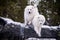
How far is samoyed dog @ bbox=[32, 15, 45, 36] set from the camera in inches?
93.1

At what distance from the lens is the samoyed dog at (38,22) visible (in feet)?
7.76

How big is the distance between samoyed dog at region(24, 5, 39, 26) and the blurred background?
71 mm

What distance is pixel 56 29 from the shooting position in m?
2.46

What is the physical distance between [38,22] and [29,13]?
0.59 ft

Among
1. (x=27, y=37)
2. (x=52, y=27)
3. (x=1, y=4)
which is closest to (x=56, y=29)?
(x=52, y=27)

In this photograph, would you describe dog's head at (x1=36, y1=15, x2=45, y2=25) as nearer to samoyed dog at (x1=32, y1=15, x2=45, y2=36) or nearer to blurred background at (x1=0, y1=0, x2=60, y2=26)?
samoyed dog at (x1=32, y1=15, x2=45, y2=36)

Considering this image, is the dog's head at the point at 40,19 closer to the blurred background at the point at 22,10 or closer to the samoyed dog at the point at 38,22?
the samoyed dog at the point at 38,22

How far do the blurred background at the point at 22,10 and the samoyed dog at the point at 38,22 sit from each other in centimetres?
12

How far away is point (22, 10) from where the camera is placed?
247cm

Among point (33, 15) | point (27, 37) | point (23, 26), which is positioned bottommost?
point (27, 37)

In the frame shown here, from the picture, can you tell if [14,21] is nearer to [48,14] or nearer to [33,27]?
[33,27]

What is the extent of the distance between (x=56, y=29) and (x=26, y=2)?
23.6 inches

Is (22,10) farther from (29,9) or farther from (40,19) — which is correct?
(40,19)

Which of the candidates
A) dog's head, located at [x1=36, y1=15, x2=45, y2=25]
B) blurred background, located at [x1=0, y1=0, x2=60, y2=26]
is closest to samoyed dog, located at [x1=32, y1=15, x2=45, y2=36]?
dog's head, located at [x1=36, y1=15, x2=45, y2=25]
